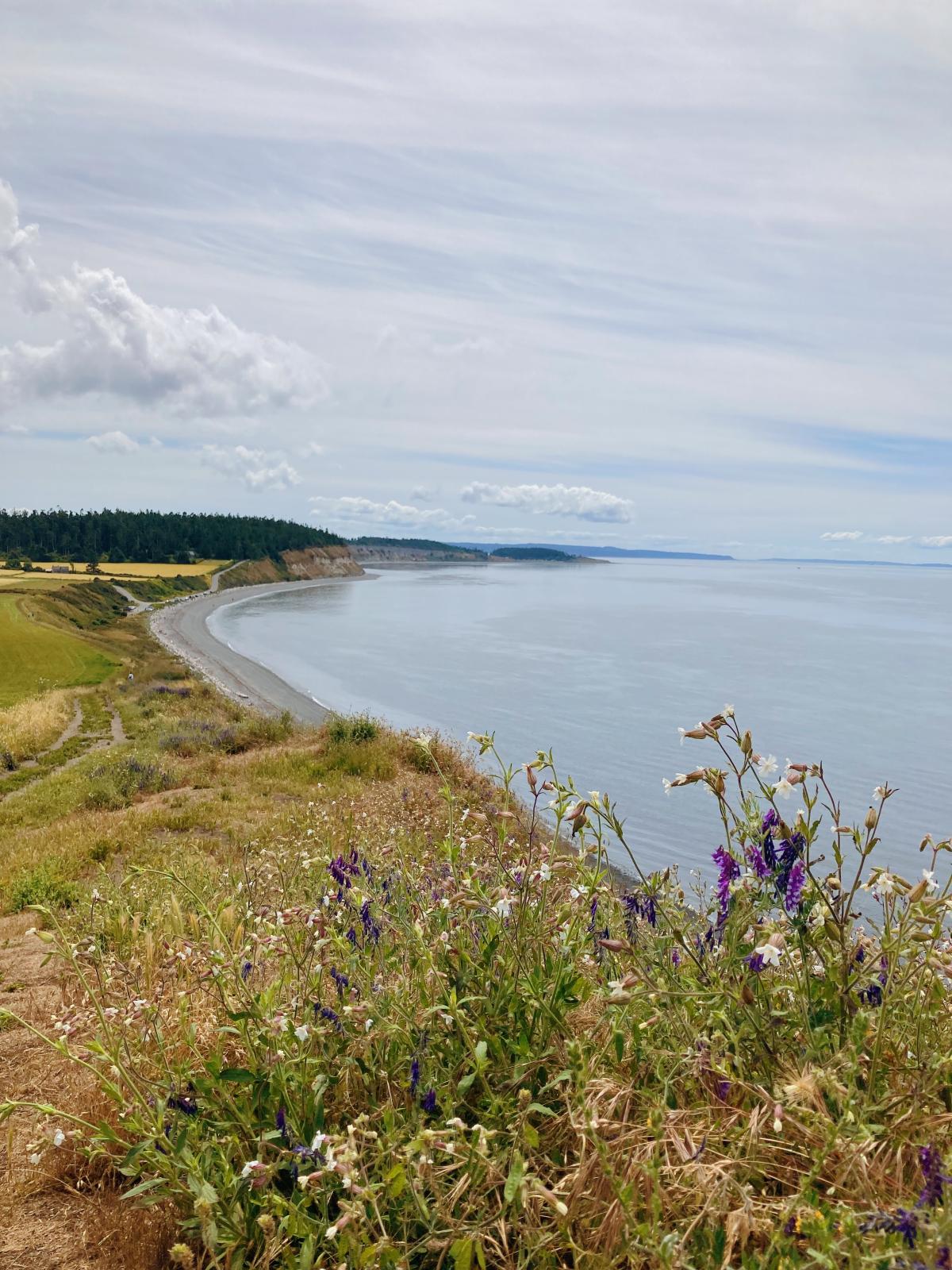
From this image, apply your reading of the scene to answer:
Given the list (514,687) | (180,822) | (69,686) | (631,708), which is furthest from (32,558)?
(180,822)

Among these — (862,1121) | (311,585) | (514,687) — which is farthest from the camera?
(311,585)

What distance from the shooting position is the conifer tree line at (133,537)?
131000 mm

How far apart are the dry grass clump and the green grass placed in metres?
1.94

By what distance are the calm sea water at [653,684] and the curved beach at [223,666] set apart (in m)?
1.75

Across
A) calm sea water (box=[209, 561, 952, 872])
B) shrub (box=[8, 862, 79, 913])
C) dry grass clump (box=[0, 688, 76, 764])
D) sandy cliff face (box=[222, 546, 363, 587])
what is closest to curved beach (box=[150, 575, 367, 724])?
calm sea water (box=[209, 561, 952, 872])

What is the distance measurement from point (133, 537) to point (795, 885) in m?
151

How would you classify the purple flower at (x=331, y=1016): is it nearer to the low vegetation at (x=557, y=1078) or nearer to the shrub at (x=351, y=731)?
→ the low vegetation at (x=557, y=1078)

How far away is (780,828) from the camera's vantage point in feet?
7.87

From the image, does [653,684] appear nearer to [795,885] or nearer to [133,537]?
[795,885]

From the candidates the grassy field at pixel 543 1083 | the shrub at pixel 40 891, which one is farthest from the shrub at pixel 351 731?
the grassy field at pixel 543 1083

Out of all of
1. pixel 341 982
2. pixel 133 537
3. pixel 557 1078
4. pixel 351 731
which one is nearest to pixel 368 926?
pixel 341 982

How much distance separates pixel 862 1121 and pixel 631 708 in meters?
35.8

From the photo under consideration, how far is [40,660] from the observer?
44.2 meters

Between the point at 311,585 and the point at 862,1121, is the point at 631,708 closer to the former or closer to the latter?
the point at 862,1121
